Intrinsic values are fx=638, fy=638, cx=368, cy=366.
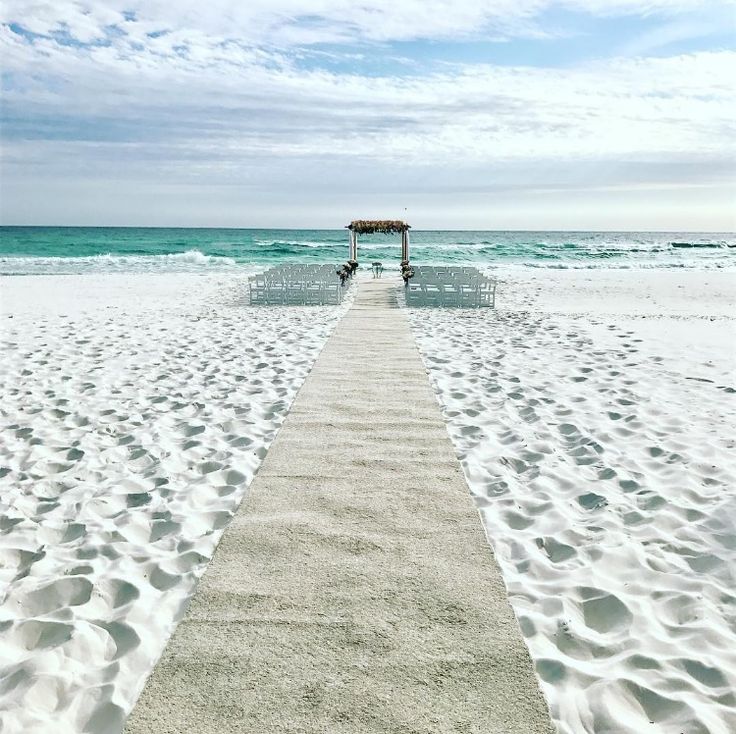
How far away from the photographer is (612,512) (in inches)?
167

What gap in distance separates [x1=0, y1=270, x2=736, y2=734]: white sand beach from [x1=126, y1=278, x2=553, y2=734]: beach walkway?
151 millimetres

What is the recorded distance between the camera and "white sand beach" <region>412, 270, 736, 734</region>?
2721mm

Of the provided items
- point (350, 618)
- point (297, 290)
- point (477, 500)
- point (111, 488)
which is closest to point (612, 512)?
point (477, 500)

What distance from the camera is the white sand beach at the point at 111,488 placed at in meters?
2.79

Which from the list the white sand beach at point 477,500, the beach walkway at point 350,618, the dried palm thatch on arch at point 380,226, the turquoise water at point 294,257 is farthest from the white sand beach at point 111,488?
the turquoise water at point 294,257

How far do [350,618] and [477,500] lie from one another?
1.61 m

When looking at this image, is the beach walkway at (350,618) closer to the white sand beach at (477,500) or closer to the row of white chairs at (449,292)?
the white sand beach at (477,500)

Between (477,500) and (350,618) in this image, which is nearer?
(350,618)

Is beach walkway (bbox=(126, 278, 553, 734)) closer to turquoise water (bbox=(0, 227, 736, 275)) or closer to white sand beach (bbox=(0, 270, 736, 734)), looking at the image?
white sand beach (bbox=(0, 270, 736, 734))

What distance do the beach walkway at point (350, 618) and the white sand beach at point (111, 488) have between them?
0.21 metres

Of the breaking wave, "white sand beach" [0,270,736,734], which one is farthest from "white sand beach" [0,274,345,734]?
the breaking wave

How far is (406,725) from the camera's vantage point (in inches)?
96.0

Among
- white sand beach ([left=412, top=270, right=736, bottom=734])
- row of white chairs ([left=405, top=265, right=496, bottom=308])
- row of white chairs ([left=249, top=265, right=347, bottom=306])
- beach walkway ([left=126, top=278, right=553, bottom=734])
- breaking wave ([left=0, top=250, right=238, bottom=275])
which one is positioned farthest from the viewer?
breaking wave ([left=0, top=250, right=238, bottom=275])

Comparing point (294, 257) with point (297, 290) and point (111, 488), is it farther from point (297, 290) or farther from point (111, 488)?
point (111, 488)
